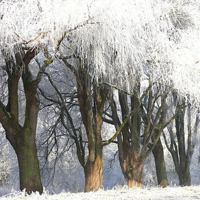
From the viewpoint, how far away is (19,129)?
6395 millimetres

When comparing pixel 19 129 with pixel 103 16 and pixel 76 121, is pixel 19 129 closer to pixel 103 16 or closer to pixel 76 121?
pixel 103 16

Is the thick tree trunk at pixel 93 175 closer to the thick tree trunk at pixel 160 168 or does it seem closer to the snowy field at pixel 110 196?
the snowy field at pixel 110 196

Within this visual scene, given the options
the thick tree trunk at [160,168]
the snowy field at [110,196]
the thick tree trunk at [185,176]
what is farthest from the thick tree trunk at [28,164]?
the thick tree trunk at [185,176]

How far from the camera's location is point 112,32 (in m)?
5.44

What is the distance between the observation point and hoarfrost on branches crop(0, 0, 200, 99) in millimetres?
4871

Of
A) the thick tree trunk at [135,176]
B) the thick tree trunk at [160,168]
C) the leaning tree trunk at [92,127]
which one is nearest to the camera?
the leaning tree trunk at [92,127]

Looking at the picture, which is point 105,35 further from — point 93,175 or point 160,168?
point 160,168

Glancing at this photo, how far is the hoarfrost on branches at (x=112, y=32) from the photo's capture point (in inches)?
192

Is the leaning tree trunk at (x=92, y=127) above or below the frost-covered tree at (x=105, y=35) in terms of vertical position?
below

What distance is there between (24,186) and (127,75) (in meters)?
3.27

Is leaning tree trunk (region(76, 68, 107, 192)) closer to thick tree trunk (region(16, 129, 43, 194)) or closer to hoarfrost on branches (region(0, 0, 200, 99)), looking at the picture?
hoarfrost on branches (region(0, 0, 200, 99))

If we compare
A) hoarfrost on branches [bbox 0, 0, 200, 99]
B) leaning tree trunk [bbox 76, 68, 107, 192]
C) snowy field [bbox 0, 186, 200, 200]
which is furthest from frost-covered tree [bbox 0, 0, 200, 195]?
snowy field [bbox 0, 186, 200, 200]

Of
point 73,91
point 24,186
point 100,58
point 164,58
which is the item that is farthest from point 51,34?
point 73,91

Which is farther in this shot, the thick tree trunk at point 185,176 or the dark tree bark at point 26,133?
the thick tree trunk at point 185,176
